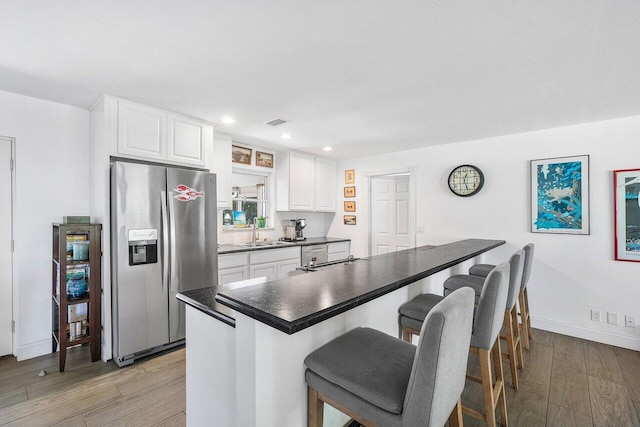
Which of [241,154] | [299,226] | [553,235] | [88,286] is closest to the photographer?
[88,286]

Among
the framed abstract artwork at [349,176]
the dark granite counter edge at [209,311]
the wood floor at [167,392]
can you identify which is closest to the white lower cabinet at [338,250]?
the framed abstract artwork at [349,176]

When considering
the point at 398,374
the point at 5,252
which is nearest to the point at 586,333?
the point at 398,374

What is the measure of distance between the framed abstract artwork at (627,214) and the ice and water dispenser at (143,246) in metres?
4.46

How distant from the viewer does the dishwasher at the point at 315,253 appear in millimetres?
4352

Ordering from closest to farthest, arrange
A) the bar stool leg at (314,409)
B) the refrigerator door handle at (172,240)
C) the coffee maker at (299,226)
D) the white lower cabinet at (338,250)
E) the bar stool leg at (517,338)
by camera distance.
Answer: the bar stool leg at (314,409) < the bar stool leg at (517,338) < the refrigerator door handle at (172,240) < the coffee maker at (299,226) < the white lower cabinet at (338,250)

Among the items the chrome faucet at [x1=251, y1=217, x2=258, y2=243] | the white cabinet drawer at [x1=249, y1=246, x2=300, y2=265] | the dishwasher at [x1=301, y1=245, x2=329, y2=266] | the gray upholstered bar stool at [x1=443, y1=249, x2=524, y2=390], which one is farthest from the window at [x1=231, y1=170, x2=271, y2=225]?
the gray upholstered bar stool at [x1=443, y1=249, x2=524, y2=390]

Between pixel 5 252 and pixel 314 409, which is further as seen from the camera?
pixel 5 252

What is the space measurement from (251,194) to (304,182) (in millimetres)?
858

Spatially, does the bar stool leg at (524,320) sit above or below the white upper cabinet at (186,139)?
below

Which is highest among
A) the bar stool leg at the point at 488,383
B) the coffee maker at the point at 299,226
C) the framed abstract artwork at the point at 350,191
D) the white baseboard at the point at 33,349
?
the framed abstract artwork at the point at 350,191

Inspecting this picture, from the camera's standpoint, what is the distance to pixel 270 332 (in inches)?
40.8

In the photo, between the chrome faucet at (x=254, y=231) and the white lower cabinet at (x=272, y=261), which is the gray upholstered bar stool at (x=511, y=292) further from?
the chrome faucet at (x=254, y=231)

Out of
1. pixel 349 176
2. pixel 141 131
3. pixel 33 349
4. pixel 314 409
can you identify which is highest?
pixel 141 131

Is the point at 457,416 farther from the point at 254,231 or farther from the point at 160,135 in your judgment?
the point at 254,231
